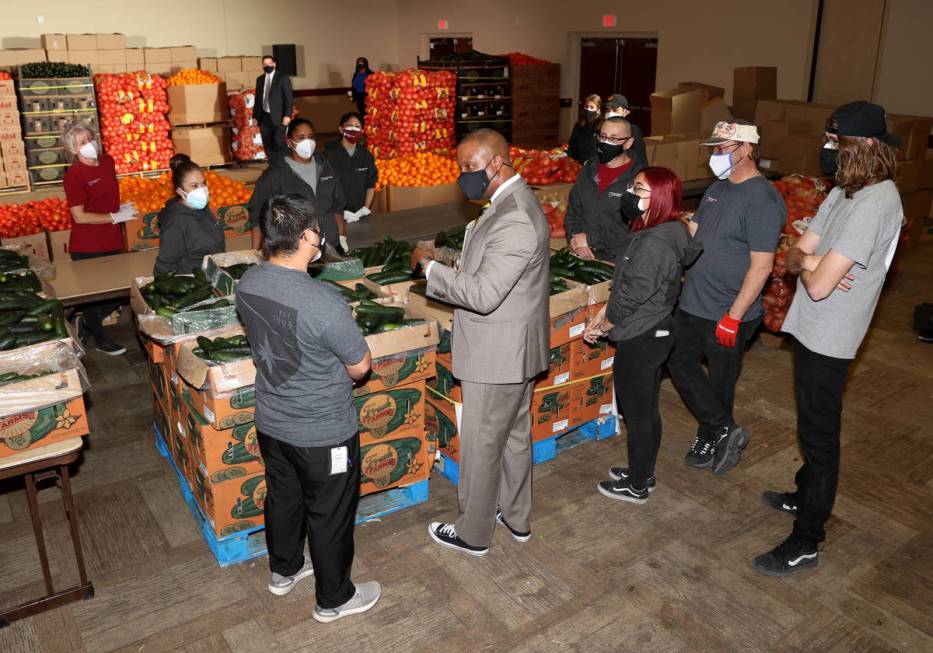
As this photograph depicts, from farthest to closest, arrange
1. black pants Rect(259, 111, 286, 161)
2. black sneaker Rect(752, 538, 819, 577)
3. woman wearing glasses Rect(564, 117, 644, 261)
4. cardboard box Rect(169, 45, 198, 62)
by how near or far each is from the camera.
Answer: cardboard box Rect(169, 45, 198, 62), black pants Rect(259, 111, 286, 161), woman wearing glasses Rect(564, 117, 644, 261), black sneaker Rect(752, 538, 819, 577)

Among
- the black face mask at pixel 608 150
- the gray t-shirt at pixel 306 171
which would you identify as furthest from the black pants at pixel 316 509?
the gray t-shirt at pixel 306 171

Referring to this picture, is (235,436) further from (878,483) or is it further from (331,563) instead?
(878,483)

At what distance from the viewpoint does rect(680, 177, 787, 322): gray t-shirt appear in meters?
3.91

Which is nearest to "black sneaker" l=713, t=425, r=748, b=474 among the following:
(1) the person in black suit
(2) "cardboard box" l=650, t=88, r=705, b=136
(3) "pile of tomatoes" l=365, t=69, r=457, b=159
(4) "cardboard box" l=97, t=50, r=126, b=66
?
(2) "cardboard box" l=650, t=88, r=705, b=136

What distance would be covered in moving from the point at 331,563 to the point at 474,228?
5.00 ft

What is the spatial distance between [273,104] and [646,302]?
8.11 metres

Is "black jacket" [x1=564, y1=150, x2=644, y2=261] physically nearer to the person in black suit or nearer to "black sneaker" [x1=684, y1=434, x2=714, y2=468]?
"black sneaker" [x1=684, y1=434, x2=714, y2=468]

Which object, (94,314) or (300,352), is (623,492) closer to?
(300,352)

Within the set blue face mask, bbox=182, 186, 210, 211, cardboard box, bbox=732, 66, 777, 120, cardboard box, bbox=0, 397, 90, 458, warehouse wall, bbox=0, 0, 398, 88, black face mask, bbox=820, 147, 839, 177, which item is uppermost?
warehouse wall, bbox=0, 0, 398, 88

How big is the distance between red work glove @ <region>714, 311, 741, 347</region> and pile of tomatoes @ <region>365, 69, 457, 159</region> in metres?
7.45

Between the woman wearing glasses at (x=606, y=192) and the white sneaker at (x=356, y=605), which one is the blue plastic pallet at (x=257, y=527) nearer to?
the white sneaker at (x=356, y=605)

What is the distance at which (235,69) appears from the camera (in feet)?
44.9

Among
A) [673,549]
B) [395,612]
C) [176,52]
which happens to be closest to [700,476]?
[673,549]

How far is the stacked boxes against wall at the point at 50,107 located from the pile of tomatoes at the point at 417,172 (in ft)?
14.9
